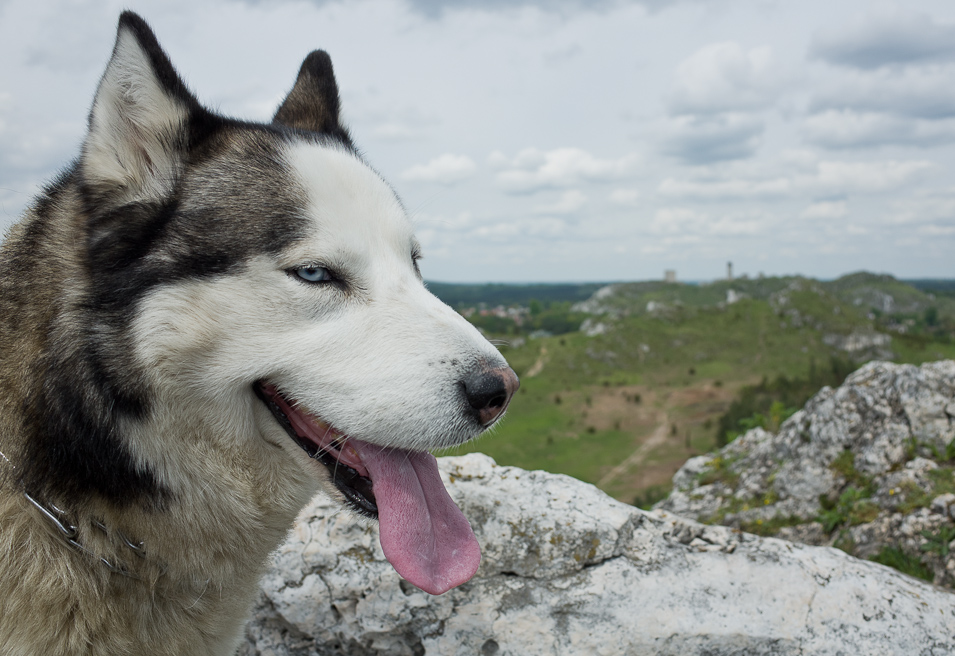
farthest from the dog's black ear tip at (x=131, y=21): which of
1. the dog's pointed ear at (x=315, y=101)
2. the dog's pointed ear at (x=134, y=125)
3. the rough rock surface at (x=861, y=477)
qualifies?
the rough rock surface at (x=861, y=477)

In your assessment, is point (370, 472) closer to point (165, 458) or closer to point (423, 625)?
point (165, 458)

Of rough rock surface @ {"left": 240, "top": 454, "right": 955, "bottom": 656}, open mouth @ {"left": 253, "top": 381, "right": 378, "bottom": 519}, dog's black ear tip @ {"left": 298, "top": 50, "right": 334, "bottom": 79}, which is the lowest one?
rough rock surface @ {"left": 240, "top": 454, "right": 955, "bottom": 656}

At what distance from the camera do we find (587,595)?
441 centimetres

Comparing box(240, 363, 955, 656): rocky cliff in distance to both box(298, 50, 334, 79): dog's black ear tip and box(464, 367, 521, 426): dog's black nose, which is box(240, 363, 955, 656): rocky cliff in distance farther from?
box(298, 50, 334, 79): dog's black ear tip

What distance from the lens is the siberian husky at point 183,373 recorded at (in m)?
2.86

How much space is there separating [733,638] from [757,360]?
346ft

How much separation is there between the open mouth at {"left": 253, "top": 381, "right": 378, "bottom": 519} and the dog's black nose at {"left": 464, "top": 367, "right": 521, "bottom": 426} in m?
0.73

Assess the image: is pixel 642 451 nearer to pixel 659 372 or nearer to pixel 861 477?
pixel 659 372

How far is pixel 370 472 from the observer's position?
3256 mm

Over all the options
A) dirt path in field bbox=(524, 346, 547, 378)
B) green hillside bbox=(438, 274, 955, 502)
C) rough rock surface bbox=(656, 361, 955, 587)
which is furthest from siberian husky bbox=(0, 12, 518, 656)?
dirt path in field bbox=(524, 346, 547, 378)

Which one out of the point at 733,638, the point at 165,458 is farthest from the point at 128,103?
the point at 733,638

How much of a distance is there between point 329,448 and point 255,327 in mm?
755

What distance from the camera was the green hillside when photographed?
65.4m

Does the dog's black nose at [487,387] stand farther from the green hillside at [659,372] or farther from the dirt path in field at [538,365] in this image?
the dirt path in field at [538,365]
